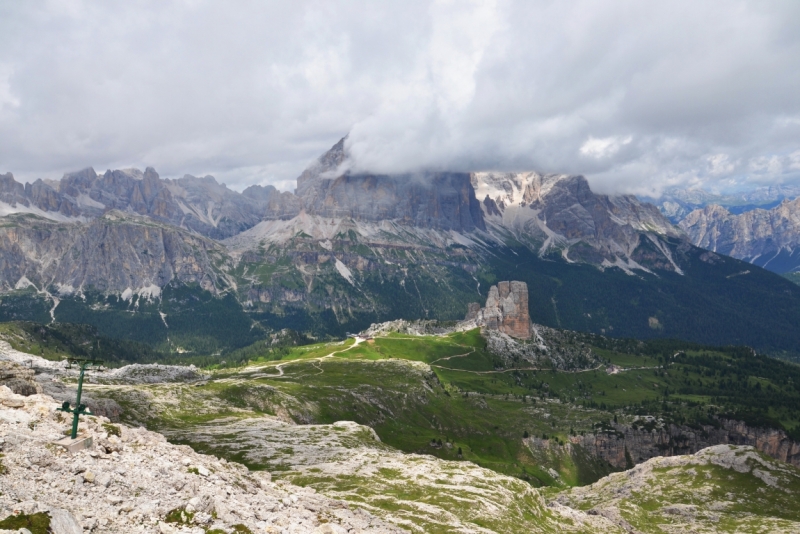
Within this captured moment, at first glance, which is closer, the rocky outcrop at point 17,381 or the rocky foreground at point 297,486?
the rocky foreground at point 297,486

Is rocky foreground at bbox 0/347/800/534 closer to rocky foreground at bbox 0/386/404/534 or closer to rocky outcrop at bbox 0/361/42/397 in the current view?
rocky foreground at bbox 0/386/404/534

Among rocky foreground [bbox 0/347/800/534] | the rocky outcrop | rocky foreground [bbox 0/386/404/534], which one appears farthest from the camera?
the rocky outcrop

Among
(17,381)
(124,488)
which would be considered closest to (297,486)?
(124,488)

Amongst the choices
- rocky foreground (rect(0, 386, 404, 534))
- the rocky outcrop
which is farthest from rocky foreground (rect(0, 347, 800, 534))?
the rocky outcrop

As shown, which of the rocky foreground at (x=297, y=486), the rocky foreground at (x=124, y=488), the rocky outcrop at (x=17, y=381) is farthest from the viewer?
the rocky outcrop at (x=17, y=381)

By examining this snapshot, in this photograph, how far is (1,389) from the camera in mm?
52031

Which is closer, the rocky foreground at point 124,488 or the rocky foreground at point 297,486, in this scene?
the rocky foreground at point 124,488

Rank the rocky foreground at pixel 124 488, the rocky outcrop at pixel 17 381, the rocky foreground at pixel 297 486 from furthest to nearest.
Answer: the rocky outcrop at pixel 17 381, the rocky foreground at pixel 297 486, the rocky foreground at pixel 124 488

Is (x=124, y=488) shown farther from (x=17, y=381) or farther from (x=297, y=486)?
(x=17, y=381)

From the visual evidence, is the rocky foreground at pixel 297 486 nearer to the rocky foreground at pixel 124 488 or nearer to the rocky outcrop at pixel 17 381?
the rocky foreground at pixel 124 488

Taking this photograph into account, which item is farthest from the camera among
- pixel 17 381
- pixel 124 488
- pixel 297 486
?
pixel 17 381

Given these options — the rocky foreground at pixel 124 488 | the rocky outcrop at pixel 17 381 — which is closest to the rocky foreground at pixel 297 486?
the rocky foreground at pixel 124 488

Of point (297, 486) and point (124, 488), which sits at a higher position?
point (124, 488)

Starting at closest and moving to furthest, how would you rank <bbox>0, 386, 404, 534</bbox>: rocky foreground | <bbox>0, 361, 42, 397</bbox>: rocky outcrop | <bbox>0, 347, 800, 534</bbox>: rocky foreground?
<bbox>0, 386, 404, 534</bbox>: rocky foreground < <bbox>0, 347, 800, 534</bbox>: rocky foreground < <bbox>0, 361, 42, 397</bbox>: rocky outcrop
